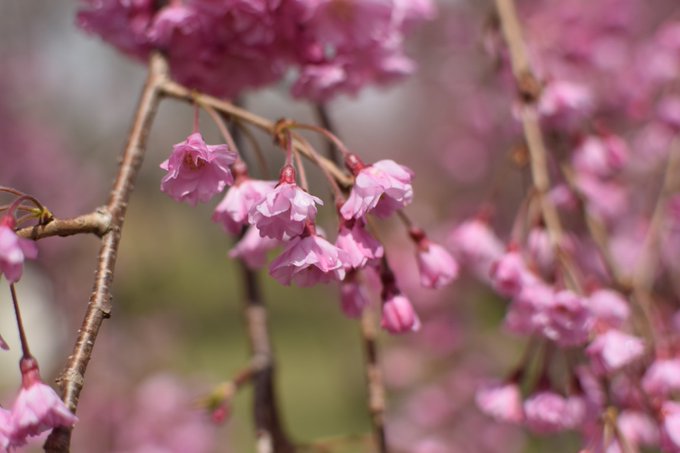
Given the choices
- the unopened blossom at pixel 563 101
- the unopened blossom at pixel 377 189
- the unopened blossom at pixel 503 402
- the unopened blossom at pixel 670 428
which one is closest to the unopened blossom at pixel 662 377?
the unopened blossom at pixel 670 428

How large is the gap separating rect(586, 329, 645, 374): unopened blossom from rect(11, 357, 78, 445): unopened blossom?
837mm

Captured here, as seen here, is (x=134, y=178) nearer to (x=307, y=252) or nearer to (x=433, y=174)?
(x=307, y=252)

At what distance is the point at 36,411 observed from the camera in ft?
2.71

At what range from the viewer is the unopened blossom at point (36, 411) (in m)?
0.82

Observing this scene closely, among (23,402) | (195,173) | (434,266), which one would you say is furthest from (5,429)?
(434,266)

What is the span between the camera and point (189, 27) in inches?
51.0

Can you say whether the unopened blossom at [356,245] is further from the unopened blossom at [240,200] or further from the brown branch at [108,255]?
the brown branch at [108,255]

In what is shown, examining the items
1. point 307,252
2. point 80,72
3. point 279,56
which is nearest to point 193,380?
point 279,56

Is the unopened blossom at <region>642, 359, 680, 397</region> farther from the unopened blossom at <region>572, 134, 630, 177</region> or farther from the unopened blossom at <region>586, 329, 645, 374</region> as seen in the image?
the unopened blossom at <region>572, 134, 630, 177</region>

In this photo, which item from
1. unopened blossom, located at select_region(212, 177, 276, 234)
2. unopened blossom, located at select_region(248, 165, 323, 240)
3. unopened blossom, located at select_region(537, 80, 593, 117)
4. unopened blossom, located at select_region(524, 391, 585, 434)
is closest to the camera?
unopened blossom, located at select_region(248, 165, 323, 240)

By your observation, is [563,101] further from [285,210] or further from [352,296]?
[285,210]

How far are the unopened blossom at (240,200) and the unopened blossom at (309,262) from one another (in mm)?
100

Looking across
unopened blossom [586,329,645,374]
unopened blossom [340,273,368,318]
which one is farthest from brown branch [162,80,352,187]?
unopened blossom [586,329,645,374]

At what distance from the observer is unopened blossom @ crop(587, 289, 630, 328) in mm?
1404
